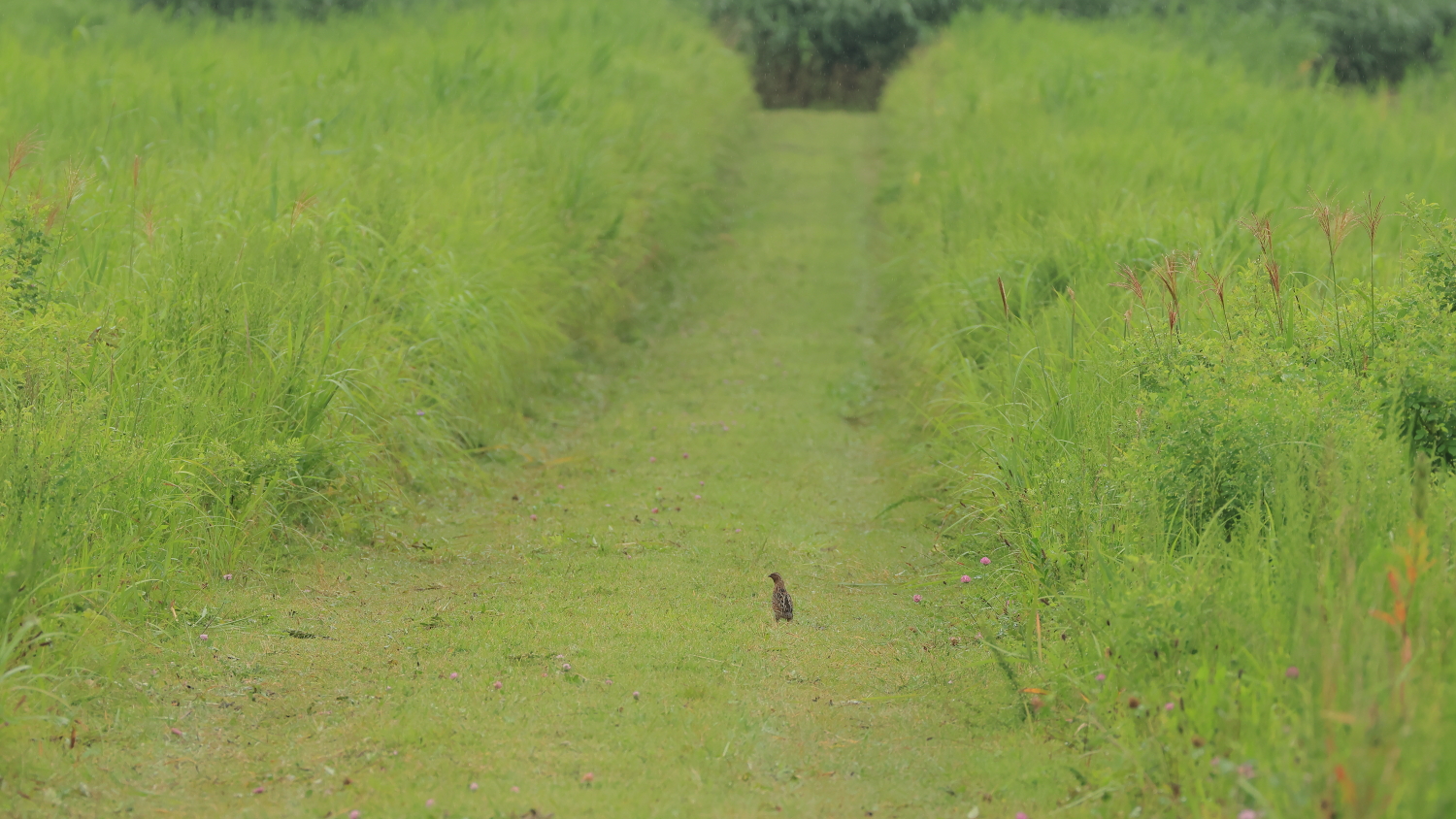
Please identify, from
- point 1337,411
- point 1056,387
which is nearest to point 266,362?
point 1056,387

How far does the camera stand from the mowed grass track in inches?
112

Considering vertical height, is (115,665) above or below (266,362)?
below

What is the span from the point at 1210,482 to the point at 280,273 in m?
3.62

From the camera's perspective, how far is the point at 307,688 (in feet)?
10.9

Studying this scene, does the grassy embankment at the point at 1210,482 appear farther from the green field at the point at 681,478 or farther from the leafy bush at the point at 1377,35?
the leafy bush at the point at 1377,35

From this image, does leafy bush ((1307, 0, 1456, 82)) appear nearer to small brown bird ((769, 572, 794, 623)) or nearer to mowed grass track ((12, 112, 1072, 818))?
mowed grass track ((12, 112, 1072, 818))

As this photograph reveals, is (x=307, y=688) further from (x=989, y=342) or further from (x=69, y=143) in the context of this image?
(x=69, y=143)

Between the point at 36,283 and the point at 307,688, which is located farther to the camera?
the point at 36,283

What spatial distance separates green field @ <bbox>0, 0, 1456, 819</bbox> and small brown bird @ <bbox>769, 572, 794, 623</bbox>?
0.04 m

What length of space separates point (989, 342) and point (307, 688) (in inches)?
132

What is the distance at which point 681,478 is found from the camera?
5340 mm

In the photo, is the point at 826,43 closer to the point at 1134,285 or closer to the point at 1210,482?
the point at 1134,285

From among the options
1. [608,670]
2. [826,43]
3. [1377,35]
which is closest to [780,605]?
[608,670]

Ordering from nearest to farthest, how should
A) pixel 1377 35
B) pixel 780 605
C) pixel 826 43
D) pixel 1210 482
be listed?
1. pixel 1210 482
2. pixel 780 605
3. pixel 1377 35
4. pixel 826 43
